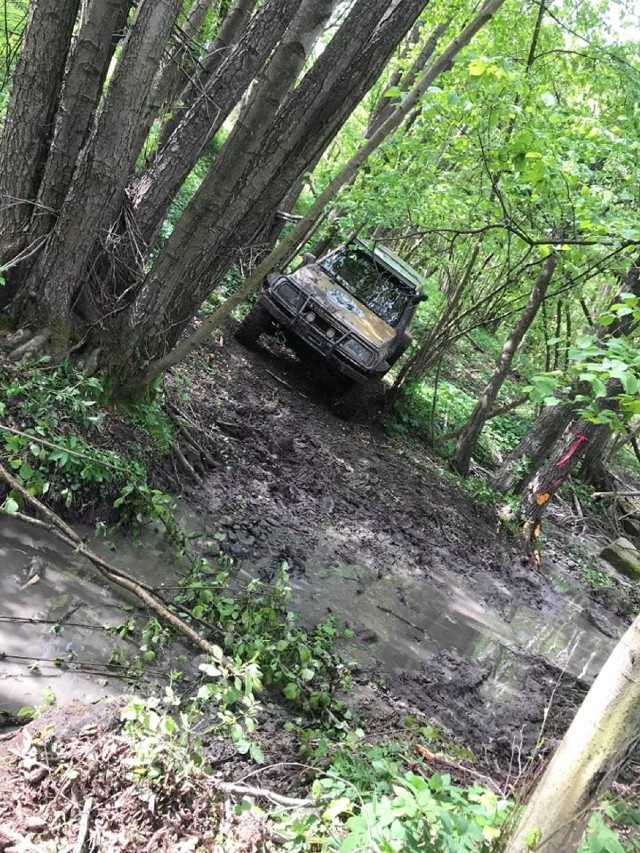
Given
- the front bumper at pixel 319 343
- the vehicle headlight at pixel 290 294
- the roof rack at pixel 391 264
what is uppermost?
the roof rack at pixel 391 264

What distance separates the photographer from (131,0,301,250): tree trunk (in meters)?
4.42

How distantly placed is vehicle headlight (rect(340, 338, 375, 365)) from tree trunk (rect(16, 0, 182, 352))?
12.3 feet

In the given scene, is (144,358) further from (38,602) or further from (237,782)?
(237,782)

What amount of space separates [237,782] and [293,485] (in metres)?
3.81

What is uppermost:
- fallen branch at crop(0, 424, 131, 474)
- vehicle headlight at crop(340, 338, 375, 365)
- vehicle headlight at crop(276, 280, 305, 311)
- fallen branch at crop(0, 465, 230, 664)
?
vehicle headlight at crop(276, 280, 305, 311)

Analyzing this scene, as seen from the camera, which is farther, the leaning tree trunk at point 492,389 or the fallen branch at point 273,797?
the leaning tree trunk at point 492,389

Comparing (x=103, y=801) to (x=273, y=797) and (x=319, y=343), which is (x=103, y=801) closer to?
(x=273, y=797)

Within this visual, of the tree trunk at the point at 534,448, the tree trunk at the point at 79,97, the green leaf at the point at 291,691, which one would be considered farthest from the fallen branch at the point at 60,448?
the tree trunk at the point at 534,448

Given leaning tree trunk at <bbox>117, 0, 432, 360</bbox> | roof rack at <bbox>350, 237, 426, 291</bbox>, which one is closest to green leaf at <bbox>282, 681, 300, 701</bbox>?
leaning tree trunk at <bbox>117, 0, 432, 360</bbox>

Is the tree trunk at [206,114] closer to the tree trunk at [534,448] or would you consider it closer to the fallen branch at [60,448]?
the fallen branch at [60,448]

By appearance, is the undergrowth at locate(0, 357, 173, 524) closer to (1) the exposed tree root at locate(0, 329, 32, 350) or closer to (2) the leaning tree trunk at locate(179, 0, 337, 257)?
(1) the exposed tree root at locate(0, 329, 32, 350)

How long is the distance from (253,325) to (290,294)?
819 mm

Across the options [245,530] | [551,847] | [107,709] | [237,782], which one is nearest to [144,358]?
[245,530]

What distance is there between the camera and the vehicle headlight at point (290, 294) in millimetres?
8039
